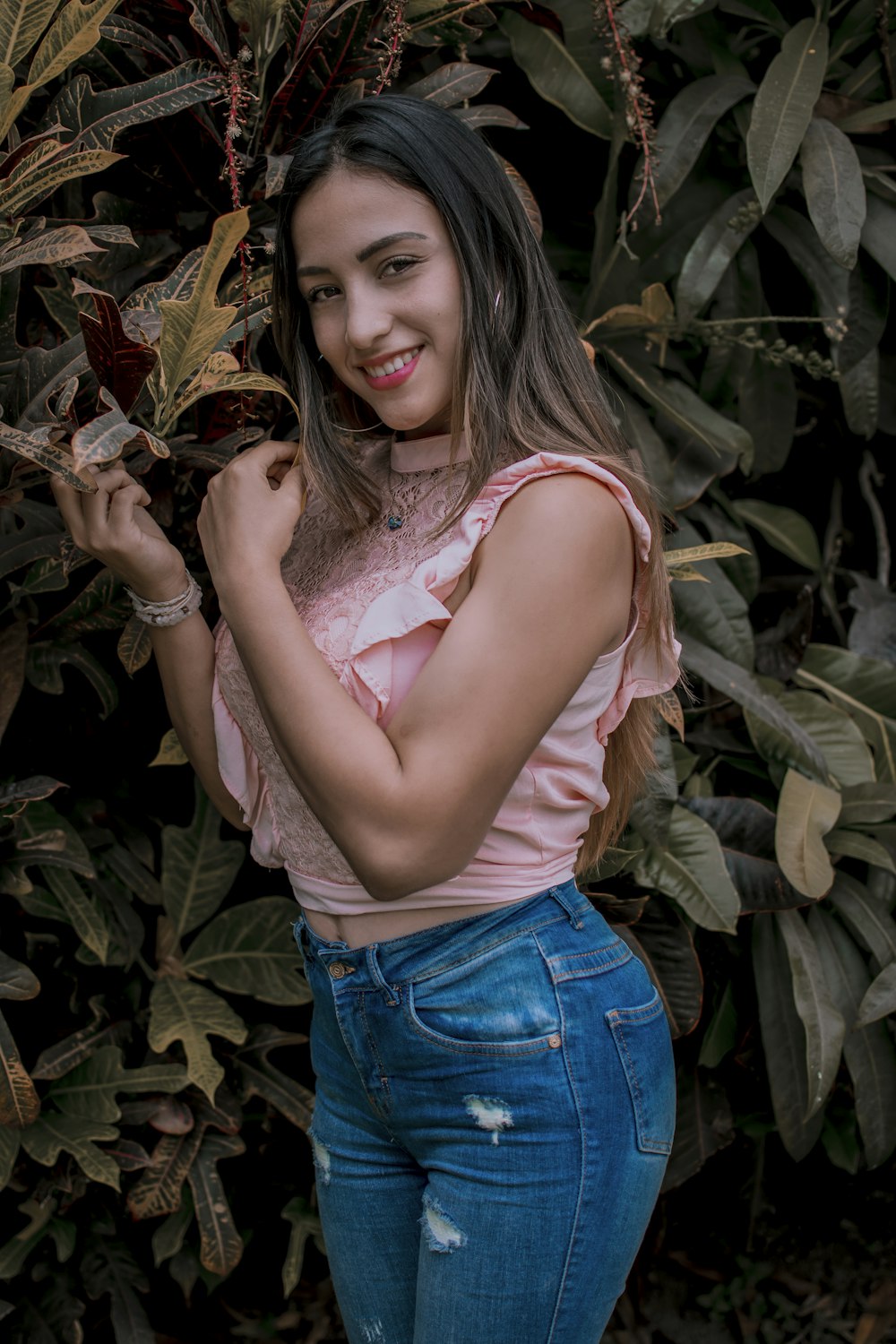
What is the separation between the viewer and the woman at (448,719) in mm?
1032

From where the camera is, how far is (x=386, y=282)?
115cm

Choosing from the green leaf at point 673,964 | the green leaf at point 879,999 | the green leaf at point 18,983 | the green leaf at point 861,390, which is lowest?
the green leaf at point 879,999

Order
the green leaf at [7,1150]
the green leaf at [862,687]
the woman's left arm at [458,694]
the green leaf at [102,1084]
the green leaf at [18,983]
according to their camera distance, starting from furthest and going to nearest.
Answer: the green leaf at [862,687]
the green leaf at [102,1084]
the green leaf at [7,1150]
the green leaf at [18,983]
the woman's left arm at [458,694]

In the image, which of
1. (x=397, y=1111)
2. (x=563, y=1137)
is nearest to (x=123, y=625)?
(x=397, y=1111)

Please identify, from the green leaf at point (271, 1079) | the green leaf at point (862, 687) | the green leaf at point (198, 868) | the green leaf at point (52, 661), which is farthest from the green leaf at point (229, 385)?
the green leaf at point (862, 687)

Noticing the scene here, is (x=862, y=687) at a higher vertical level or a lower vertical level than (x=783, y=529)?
lower

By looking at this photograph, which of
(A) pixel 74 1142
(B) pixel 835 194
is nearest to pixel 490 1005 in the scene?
(A) pixel 74 1142

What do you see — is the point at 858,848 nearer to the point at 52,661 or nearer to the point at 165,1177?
the point at 165,1177

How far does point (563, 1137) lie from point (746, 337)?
128cm

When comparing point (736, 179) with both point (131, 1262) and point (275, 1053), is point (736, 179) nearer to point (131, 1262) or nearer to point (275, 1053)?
point (275, 1053)

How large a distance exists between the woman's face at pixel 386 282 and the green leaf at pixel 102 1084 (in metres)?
1.03

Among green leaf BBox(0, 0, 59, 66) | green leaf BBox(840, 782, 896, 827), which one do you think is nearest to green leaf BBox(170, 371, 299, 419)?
green leaf BBox(0, 0, 59, 66)

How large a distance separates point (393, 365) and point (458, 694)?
36 cm

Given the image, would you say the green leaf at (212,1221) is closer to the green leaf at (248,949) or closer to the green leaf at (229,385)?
the green leaf at (248,949)
